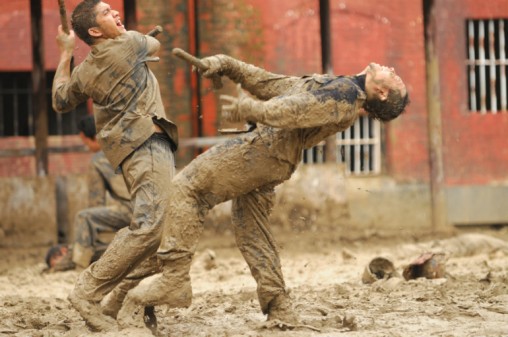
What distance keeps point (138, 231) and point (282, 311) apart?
955 millimetres

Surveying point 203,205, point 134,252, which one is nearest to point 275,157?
point 203,205

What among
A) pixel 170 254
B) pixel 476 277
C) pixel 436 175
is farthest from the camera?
pixel 436 175

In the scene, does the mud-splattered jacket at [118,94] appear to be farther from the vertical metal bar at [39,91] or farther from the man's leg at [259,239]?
the vertical metal bar at [39,91]

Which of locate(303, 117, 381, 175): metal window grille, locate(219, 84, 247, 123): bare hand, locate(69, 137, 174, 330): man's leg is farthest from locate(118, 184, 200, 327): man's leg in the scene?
locate(303, 117, 381, 175): metal window grille

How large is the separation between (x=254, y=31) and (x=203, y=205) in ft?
29.1

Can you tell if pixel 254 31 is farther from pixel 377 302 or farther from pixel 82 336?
pixel 82 336

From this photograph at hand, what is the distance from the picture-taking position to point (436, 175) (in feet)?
40.9

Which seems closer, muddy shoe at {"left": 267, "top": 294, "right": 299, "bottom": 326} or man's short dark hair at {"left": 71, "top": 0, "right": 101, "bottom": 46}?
muddy shoe at {"left": 267, "top": 294, "right": 299, "bottom": 326}

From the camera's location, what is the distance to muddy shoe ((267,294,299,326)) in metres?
6.32

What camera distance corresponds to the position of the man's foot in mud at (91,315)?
243 inches

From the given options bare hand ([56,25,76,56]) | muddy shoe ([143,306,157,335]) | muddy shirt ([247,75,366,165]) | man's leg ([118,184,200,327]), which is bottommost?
muddy shoe ([143,306,157,335])

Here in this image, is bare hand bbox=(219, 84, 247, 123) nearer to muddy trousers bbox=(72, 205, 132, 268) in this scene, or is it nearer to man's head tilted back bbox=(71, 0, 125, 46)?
man's head tilted back bbox=(71, 0, 125, 46)

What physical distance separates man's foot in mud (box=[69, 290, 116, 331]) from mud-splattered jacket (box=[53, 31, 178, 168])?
846 millimetres

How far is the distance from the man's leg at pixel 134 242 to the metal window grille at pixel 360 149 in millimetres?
9475
